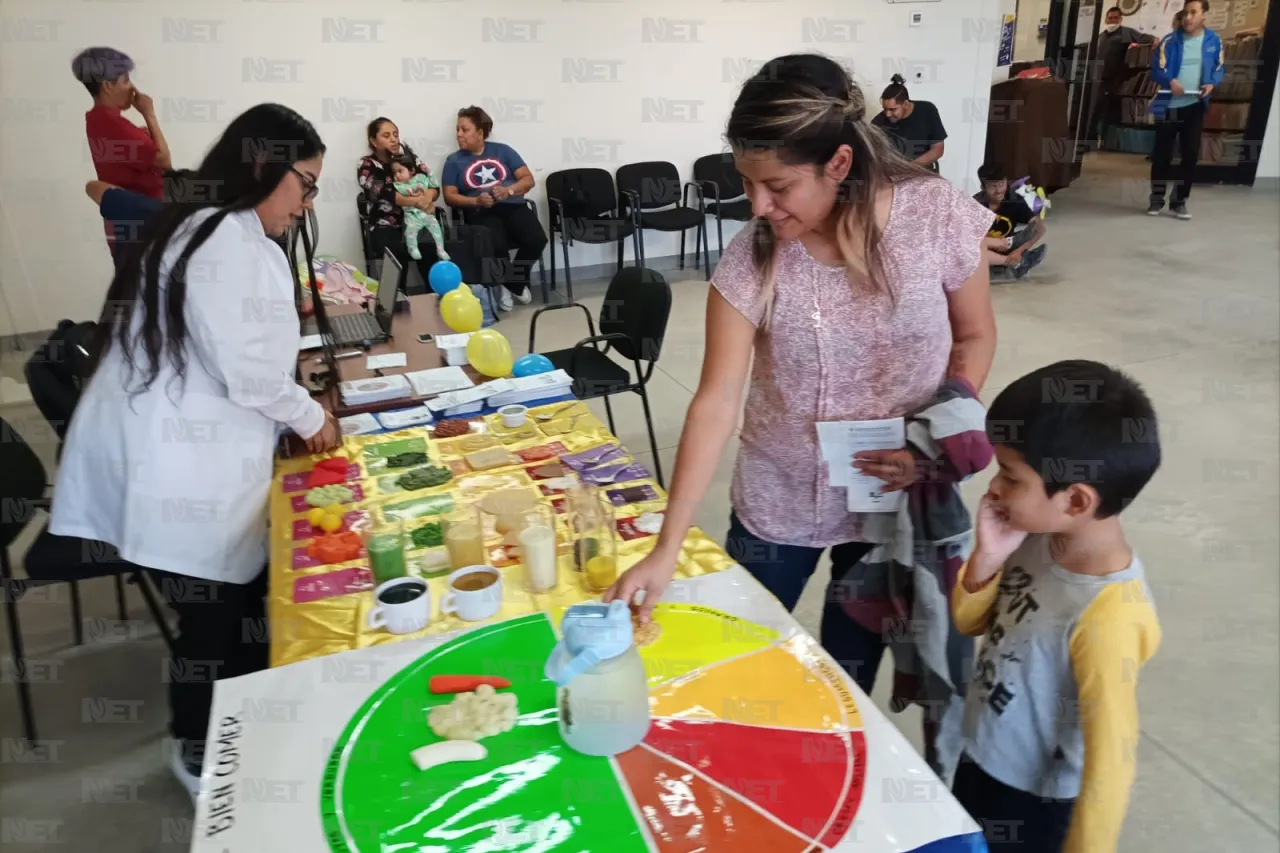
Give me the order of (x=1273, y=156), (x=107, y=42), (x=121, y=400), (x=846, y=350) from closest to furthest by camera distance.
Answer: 1. (x=846, y=350)
2. (x=121, y=400)
3. (x=107, y=42)
4. (x=1273, y=156)

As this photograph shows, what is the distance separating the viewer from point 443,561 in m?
1.49

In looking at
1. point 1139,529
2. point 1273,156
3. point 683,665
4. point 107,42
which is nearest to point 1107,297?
point 1139,529

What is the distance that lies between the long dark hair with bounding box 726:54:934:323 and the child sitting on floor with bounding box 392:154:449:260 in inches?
161

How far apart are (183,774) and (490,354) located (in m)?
1.26

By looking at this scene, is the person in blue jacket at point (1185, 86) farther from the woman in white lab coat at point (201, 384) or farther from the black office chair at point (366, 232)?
the woman in white lab coat at point (201, 384)

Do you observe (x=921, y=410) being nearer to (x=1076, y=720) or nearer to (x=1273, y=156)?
(x=1076, y=720)

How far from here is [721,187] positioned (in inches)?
243

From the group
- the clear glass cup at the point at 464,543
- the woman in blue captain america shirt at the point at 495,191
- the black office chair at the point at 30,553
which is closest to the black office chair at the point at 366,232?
the woman in blue captain america shirt at the point at 495,191

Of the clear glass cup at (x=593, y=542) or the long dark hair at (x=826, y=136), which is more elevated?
the long dark hair at (x=826, y=136)

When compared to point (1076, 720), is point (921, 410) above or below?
above

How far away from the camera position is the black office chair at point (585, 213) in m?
5.51

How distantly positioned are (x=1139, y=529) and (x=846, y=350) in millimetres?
2086

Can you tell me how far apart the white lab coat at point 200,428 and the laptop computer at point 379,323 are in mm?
943

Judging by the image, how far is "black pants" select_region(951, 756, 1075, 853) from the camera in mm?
1189
